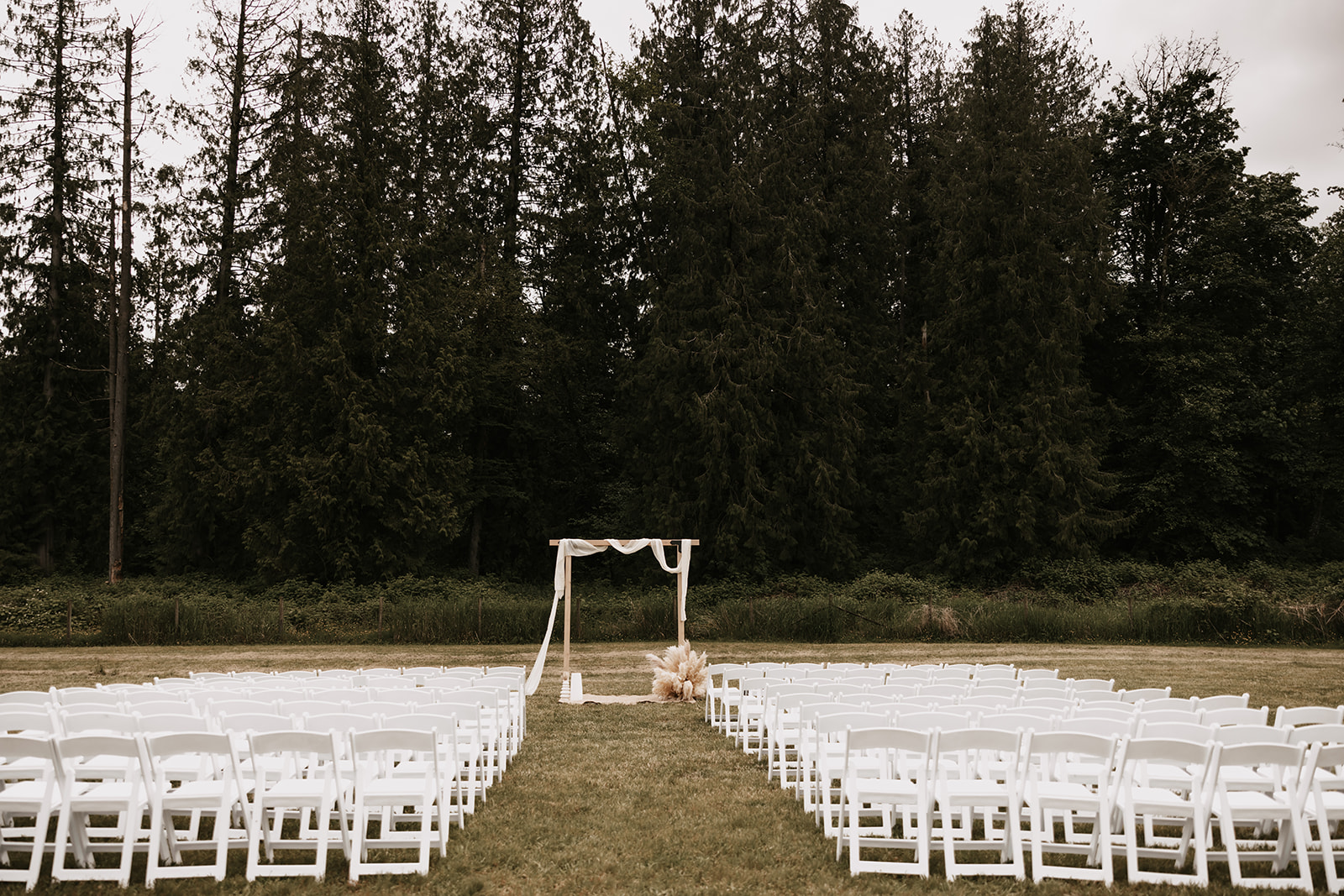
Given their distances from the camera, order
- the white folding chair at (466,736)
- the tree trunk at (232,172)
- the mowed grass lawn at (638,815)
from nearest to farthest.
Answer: the mowed grass lawn at (638,815)
the white folding chair at (466,736)
the tree trunk at (232,172)

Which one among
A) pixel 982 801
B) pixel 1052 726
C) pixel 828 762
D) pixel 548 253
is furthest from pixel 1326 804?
pixel 548 253

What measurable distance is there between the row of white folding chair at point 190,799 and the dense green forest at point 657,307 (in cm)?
2516

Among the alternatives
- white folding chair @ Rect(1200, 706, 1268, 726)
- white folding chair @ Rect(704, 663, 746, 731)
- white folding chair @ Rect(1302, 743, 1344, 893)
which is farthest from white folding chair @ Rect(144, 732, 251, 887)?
white folding chair @ Rect(1200, 706, 1268, 726)

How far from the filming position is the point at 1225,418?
118 ft

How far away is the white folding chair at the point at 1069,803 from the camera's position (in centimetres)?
605

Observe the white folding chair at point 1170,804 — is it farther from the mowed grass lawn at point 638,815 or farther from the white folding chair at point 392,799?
the white folding chair at point 392,799

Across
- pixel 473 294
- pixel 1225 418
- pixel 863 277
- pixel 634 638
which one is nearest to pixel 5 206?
pixel 473 294

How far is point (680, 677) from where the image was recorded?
15.1 m

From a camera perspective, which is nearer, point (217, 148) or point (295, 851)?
point (295, 851)

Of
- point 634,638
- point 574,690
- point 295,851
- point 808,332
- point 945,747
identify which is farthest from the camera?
point 808,332

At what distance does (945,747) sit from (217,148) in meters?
36.0

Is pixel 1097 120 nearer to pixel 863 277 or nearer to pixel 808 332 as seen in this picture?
pixel 863 277

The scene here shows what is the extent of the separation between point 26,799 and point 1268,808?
7.57 metres

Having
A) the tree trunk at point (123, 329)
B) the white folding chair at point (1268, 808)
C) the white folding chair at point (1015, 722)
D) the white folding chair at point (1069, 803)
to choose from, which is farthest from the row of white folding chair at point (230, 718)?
the tree trunk at point (123, 329)
